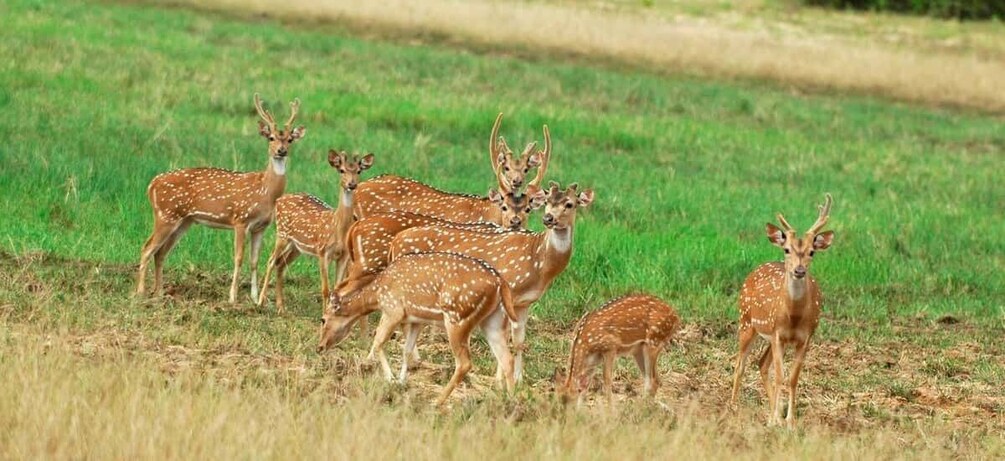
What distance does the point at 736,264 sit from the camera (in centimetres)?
1473

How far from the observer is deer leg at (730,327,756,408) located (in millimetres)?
10555

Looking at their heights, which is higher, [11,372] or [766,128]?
[11,372]

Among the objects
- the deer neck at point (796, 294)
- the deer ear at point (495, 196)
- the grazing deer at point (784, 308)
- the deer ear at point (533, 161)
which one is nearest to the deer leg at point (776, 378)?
the grazing deer at point (784, 308)

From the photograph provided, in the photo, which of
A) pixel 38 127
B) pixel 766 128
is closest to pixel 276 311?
pixel 38 127

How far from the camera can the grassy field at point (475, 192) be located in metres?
8.45

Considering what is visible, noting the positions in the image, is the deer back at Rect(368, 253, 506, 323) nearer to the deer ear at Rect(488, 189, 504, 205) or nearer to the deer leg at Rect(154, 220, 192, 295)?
the deer ear at Rect(488, 189, 504, 205)

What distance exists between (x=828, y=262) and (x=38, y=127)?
8096mm

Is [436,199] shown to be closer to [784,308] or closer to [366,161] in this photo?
[366,161]

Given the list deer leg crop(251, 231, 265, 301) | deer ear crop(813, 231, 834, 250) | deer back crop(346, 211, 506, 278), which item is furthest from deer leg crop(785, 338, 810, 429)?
deer leg crop(251, 231, 265, 301)

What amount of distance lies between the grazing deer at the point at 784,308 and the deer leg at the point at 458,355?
1665mm

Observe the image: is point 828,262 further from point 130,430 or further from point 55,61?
point 55,61

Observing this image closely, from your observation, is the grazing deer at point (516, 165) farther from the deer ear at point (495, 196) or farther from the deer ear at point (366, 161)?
the deer ear at point (366, 161)

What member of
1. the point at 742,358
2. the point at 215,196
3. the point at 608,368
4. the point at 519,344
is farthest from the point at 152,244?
the point at 742,358

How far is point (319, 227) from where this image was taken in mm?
12633
